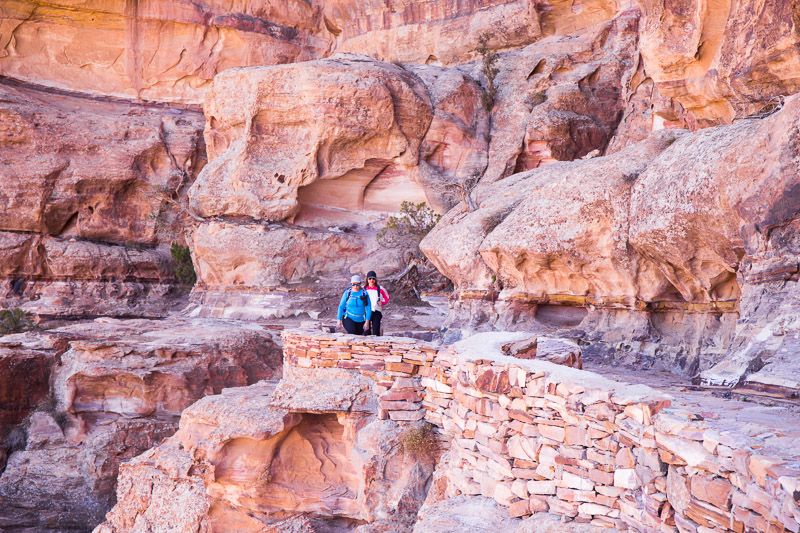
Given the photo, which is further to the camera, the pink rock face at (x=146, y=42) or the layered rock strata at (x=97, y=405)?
the pink rock face at (x=146, y=42)

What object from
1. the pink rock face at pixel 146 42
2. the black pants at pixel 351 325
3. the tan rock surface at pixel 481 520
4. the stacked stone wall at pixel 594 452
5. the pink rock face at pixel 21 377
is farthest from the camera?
the pink rock face at pixel 146 42

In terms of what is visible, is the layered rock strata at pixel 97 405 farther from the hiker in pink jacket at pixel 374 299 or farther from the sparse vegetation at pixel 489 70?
the sparse vegetation at pixel 489 70

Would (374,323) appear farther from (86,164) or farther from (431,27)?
(86,164)

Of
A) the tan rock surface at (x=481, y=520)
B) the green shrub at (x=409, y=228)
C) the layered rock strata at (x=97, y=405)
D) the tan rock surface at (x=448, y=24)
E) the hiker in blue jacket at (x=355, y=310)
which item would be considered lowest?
the layered rock strata at (x=97, y=405)

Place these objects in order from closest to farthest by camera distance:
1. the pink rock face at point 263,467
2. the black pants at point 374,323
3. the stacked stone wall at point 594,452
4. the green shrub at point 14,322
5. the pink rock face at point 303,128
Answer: the stacked stone wall at point 594,452 < the pink rock face at point 263,467 < the black pants at point 374,323 < the green shrub at point 14,322 < the pink rock face at point 303,128

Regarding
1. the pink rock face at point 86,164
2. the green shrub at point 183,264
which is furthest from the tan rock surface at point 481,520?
the pink rock face at point 86,164

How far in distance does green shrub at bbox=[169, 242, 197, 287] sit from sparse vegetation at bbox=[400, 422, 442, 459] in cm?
1578

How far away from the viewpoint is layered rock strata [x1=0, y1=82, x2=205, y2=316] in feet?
65.1

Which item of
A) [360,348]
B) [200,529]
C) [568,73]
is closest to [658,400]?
[360,348]

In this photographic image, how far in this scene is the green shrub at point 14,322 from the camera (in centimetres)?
1520

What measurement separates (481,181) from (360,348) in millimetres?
10581

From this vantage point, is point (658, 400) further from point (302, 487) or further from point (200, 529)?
point (200, 529)

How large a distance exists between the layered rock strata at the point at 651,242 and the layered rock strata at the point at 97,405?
4.53m

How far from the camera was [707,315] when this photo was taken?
825 cm
